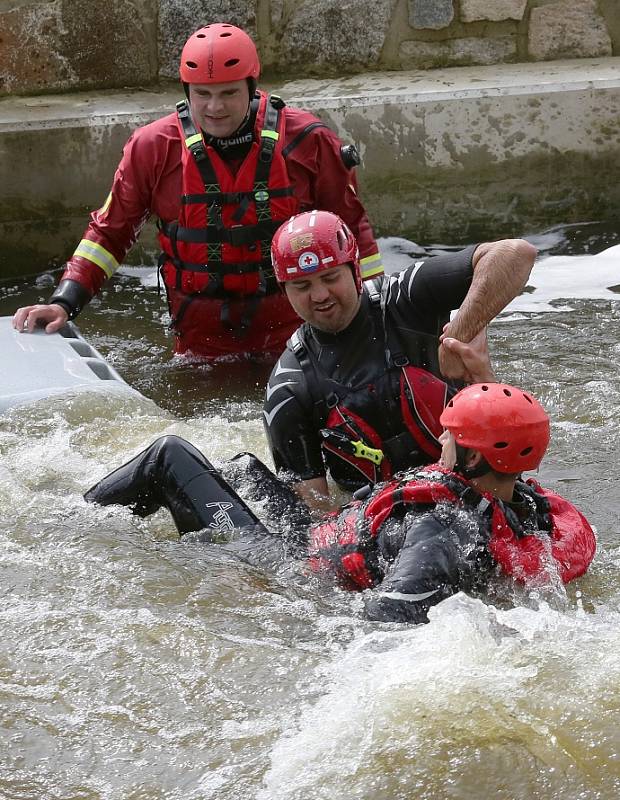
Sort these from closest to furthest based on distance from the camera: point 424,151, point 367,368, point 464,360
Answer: point 464,360
point 367,368
point 424,151

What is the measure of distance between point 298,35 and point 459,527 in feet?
16.9

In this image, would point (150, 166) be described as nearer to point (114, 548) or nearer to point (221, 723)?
point (114, 548)

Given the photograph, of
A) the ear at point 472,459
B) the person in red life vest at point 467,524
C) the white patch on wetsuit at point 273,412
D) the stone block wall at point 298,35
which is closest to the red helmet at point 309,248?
→ the white patch on wetsuit at point 273,412

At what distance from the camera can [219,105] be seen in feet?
16.4

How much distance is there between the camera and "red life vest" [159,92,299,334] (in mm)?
5195

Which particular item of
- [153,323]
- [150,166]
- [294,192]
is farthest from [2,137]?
[294,192]

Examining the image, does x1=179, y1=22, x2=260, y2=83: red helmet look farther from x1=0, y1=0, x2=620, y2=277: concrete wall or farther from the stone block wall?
the stone block wall

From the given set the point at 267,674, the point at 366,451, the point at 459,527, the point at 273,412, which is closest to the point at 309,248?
the point at 273,412

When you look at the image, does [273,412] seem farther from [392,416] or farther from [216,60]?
[216,60]

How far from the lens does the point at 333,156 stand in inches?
209

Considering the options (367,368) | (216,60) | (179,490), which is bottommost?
(179,490)

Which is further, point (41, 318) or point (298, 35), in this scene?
point (298, 35)

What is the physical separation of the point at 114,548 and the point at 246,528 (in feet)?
1.43

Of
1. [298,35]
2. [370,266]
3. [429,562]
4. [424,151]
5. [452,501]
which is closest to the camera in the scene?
[429,562]
